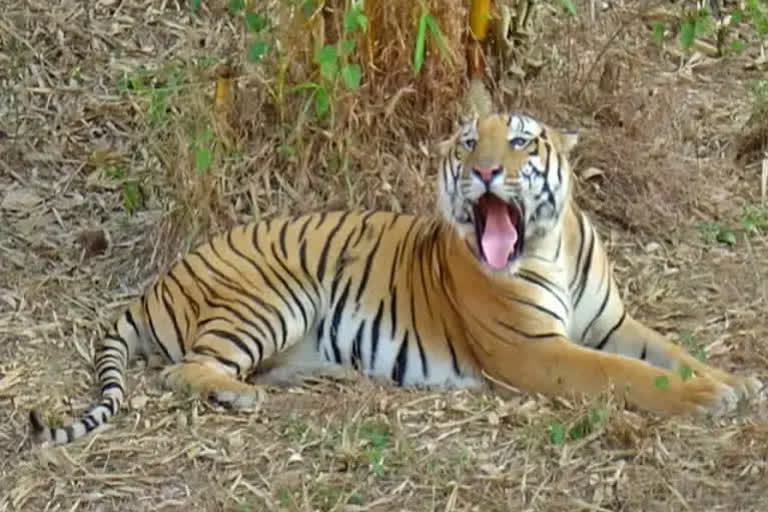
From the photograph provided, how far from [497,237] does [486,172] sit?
0.22m

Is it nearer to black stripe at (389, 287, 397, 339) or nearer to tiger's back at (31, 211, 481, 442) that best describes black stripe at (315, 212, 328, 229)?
tiger's back at (31, 211, 481, 442)

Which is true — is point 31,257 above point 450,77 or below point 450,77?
below

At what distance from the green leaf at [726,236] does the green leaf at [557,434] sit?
1.68m

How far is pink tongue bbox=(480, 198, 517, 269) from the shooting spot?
4895mm

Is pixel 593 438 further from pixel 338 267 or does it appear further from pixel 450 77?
pixel 450 77

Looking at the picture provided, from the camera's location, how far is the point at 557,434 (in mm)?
4484

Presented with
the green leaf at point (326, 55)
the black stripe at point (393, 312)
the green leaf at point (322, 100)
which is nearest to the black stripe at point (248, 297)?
the black stripe at point (393, 312)

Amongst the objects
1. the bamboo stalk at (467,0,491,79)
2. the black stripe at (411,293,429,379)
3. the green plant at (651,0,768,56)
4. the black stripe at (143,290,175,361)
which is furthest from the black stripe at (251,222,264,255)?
the green plant at (651,0,768,56)

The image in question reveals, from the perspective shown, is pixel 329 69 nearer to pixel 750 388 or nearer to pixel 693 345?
pixel 693 345

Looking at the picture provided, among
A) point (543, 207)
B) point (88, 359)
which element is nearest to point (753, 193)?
point (543, 207)

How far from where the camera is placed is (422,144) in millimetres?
5969

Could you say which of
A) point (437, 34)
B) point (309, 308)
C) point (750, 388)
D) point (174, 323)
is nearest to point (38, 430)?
point (174, 323)

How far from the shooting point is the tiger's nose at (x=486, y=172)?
4.79 metres

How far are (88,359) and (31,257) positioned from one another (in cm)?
85
